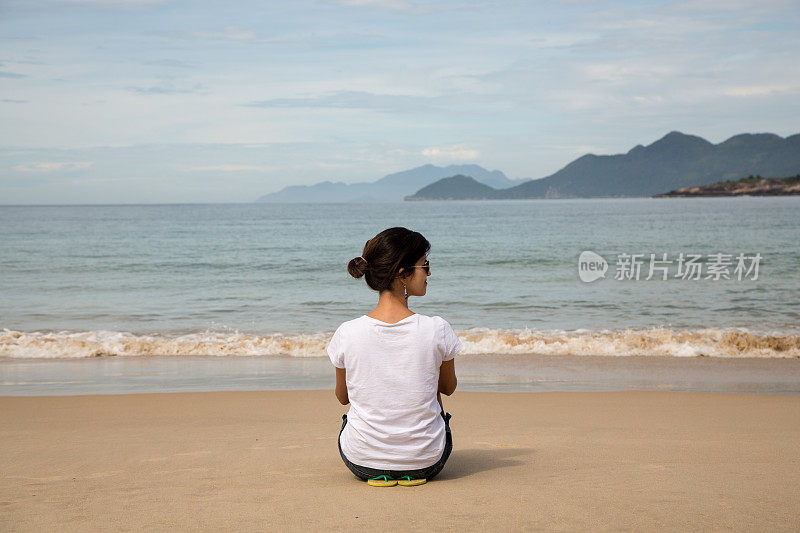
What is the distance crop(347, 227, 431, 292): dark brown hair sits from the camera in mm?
3162

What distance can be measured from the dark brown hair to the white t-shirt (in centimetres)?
24

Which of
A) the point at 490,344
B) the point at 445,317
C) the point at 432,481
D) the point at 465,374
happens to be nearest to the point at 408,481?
the point at 432,481

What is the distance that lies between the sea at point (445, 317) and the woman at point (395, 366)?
4.39 m

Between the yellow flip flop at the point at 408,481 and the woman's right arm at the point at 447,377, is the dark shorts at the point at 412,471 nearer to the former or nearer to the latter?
the yellow flip flop at the point at 408,481

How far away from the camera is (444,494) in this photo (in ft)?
11.1

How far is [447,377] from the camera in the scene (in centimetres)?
343

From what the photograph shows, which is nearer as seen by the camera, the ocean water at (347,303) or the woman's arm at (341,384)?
the woman's arm at (341,384)

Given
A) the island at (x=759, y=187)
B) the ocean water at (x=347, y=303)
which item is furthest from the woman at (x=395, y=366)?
the island at (x=759, y=187)

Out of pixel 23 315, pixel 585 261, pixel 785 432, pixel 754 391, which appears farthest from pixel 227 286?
pixel 785 432

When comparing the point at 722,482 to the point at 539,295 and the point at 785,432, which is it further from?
the point at 539,295

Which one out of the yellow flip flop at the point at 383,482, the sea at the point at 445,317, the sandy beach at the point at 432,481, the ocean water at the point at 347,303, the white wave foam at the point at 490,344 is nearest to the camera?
the sandy beach at the point at 432,481

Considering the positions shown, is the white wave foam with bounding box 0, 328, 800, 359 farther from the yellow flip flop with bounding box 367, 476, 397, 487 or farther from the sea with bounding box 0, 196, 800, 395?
the yellow flip flop with bounding box 367, 476, 397, 487

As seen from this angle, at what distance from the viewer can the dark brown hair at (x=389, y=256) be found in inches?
124

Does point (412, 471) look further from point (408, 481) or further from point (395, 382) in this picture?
point (395, 382)
